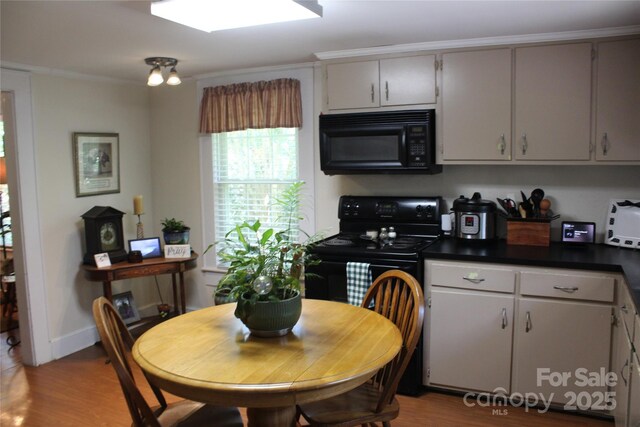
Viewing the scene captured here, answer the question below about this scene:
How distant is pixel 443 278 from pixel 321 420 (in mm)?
1426

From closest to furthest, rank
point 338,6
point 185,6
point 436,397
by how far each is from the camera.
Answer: point 185,6 → point 338,6 → point 436,397

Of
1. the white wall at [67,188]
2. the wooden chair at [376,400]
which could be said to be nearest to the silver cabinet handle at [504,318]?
the wooden chair at [376,400]

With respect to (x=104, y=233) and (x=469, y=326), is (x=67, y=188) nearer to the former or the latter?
(x=104, y=233)

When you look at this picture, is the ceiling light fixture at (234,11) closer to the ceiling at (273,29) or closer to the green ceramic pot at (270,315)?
the ceiling at (273,29)

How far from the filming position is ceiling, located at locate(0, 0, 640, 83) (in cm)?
257

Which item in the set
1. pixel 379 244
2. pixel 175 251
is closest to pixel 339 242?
pixel 379 244

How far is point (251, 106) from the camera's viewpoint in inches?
166

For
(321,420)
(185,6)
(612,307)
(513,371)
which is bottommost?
(513,371)

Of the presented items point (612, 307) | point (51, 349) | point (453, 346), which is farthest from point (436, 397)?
point (51, 349)

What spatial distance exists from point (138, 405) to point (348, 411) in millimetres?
776

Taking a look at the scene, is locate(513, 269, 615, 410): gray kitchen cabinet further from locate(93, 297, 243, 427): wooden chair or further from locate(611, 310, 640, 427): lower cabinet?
locate(93, 297, 243, 427): wooden chair

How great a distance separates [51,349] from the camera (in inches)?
159

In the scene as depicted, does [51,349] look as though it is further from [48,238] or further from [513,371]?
[513,371]

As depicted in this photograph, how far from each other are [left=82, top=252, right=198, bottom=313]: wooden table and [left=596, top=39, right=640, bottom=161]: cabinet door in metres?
3.06
